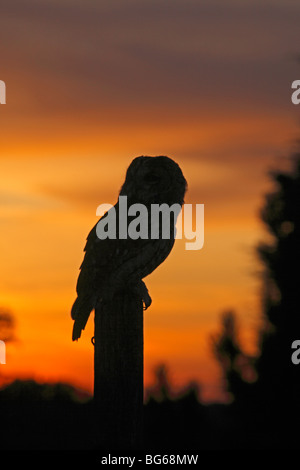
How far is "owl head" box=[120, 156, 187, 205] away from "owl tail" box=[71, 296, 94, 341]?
0.89m

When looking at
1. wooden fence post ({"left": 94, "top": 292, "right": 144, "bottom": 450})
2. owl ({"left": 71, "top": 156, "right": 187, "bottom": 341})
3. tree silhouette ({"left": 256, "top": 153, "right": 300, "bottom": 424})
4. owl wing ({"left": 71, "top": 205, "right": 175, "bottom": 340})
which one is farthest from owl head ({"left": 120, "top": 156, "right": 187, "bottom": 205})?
tree silhouette ({"left": 256, "top": 153, "right": 300, "bottom": 424})

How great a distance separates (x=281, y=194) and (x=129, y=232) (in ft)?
12.0

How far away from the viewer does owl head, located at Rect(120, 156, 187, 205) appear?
6.58 metres

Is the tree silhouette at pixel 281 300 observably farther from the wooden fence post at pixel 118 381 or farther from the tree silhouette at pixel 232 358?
the wooden fence post at pixel 118 381

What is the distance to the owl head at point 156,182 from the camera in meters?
6.58

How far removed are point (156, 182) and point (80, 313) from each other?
116cm

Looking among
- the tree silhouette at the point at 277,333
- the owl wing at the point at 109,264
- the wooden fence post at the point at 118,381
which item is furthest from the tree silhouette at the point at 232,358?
the wooden fence post at the point at 118,381

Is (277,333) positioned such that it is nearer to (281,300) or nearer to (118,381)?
(281,300)

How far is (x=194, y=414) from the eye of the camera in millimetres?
10797

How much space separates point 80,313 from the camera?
20.7 ft

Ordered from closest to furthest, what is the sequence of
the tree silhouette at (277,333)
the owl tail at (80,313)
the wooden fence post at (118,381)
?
the wooden fence post at (118,381) → the owl tail at (80,313) → the tree silhouette at (277,333)

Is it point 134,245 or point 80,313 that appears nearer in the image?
point 80,313

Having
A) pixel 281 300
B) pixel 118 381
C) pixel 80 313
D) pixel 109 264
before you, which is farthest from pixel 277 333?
pixel 118 381

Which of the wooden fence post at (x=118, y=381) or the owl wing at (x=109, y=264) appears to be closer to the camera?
the wooden fence post at (x=118, y=381)
